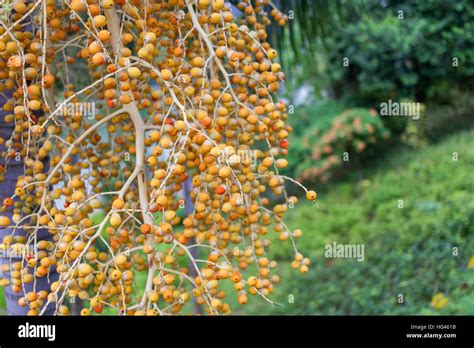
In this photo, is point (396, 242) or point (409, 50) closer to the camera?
point (396, 242)

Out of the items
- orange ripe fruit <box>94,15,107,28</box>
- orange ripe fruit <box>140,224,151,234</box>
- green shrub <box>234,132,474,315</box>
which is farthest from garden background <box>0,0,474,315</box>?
orange ripe fruit <box>140,224,151,234</box>

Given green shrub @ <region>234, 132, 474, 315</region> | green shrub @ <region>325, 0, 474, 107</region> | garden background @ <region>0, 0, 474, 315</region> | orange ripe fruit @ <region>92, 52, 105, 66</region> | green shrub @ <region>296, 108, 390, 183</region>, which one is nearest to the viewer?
orange ripe fruit @ <region>92, 52, 105, 66</region>

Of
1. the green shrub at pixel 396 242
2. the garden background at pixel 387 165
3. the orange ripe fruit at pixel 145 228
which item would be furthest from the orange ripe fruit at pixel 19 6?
the green shrub at pixel 396 242

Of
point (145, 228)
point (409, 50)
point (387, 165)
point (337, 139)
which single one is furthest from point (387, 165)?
point (145, 228)

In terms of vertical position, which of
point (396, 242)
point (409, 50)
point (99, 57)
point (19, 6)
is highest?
point (409, 50)

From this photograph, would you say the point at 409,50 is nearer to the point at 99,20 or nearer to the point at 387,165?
the point at 387,165

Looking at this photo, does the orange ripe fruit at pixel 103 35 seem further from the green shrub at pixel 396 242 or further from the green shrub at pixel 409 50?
the green shrub at pixel 409 50

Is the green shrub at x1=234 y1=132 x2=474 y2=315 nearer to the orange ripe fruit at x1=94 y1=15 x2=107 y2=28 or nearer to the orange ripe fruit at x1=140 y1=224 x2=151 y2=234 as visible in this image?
the orange ripe fruit at x1=140 y1=224 x2=151 y2=234

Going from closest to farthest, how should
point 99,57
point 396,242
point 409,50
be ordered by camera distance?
1. point 99,57
2. point 396,242
3. point 409,50

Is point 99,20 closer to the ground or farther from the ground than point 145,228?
farther from the ground
